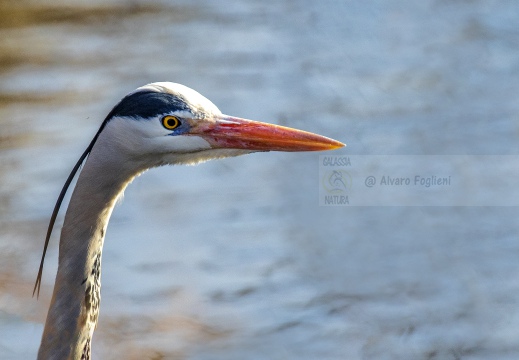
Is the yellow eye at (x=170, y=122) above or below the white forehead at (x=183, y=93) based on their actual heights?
below

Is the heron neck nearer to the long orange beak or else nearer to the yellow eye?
the yellow eye

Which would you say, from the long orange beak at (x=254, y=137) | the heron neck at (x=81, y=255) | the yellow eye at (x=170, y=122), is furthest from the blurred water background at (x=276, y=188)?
the yellow eye at (x=170, y=122)

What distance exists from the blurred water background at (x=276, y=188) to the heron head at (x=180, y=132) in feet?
5.52

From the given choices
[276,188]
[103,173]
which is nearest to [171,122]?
[103,173]

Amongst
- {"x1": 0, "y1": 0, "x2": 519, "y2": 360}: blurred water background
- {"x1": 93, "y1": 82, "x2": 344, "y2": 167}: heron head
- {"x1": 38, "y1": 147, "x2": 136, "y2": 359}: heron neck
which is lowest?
{"x1": 38, "y1": 147, "x2": 136, "y2": 359}: heron neck

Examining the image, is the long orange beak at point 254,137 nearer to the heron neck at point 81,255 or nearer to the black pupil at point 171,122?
the black pupil at point 171,122

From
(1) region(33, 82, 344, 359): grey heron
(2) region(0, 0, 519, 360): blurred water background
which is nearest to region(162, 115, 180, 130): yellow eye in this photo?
(1) region(33, 82, 344, 359): grey heron

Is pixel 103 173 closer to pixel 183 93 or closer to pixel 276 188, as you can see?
pixel 183 93

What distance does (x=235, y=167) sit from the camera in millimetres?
5355

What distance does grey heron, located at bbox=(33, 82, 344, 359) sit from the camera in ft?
8.43

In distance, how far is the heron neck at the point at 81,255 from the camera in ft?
8.46

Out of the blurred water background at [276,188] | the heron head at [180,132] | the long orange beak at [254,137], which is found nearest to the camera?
the heron head at [180,132]

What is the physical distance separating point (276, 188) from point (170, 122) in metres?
2.58

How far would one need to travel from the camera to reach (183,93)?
8.68 ft
